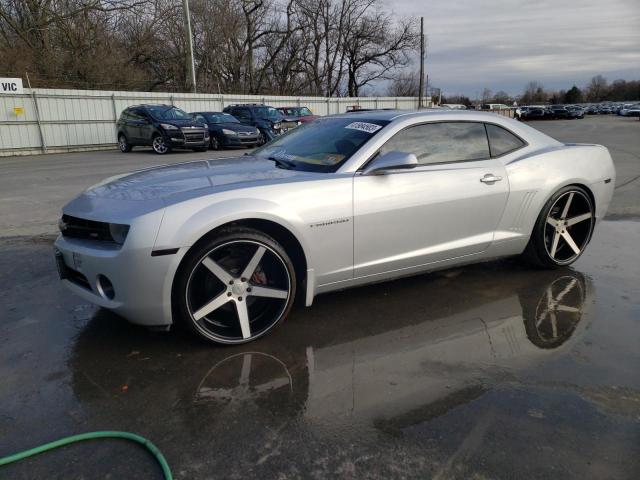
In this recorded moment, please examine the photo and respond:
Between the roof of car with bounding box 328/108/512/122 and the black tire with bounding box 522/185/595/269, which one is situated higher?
the roof of car with bounding box 328/108/512/122

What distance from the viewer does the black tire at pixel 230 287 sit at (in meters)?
3.06

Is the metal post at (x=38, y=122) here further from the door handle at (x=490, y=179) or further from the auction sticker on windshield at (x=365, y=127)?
the door handle at (x=490, y=179)

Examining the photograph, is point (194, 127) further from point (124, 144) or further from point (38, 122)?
point (38, 122)

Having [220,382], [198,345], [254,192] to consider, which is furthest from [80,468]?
[254,192]

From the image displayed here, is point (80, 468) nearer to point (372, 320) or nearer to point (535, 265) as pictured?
point (372, 320)

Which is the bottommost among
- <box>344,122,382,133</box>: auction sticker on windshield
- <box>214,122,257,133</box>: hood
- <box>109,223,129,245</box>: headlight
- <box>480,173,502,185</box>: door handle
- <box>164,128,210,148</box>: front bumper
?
<box>164,128,210,148</box>: front bumper

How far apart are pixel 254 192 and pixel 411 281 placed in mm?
1884

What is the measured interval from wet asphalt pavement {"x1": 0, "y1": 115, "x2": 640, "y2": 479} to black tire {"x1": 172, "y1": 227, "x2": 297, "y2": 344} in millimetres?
142

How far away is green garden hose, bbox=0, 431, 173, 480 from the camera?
2168 millimetres

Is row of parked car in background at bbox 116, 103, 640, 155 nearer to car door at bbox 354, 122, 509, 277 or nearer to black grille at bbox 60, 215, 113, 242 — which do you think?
car door at bbox 354, 122, 509, 277

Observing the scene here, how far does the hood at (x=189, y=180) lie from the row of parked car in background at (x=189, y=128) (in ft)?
47.1

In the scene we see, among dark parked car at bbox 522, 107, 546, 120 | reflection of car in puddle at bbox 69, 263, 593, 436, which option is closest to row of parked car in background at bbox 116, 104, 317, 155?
reflection of car in puddle at bbox 69, 263, 593, 436

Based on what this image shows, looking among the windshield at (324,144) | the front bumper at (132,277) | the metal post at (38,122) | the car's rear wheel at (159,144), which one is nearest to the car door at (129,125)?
the car's rear wheel at (159,144)

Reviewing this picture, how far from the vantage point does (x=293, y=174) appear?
3.52 metres
